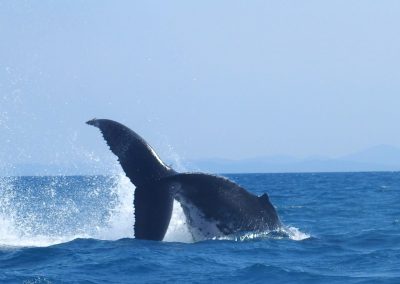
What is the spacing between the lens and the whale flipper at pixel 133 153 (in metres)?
11.2

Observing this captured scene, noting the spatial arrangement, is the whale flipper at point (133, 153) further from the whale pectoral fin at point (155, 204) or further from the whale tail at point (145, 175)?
the whale pectoral fin at point (155, 204)

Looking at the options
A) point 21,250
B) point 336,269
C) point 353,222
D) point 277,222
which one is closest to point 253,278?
point 336,269

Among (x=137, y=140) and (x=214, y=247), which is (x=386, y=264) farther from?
(x=137, y=140)

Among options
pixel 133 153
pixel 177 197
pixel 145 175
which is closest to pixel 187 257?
pixel 177 197

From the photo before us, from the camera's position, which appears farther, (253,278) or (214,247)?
(214,247)

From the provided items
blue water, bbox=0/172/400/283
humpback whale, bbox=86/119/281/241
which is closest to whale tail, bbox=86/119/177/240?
humpback whale, bbox=86/119/281/241

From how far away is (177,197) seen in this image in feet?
38.5

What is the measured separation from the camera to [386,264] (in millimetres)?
11820

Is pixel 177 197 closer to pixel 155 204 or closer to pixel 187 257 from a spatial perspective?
pixel 155 204

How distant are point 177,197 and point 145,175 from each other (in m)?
0.57

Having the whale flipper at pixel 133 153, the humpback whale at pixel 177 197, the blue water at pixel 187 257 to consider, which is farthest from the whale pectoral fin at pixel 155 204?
the blue water at pixel 187 257

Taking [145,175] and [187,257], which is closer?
[145,175]

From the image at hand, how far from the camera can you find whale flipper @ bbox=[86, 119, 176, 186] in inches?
442

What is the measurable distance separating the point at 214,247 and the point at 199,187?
3.27 feet
